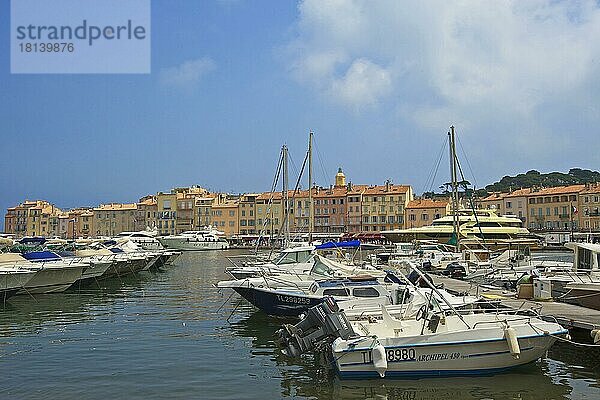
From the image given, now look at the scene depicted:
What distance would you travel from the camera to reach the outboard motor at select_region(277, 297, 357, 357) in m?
15.3

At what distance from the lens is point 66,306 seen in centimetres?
2909

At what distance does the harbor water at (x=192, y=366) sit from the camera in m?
14.4

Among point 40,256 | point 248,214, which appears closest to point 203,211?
point 248,214

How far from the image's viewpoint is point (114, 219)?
15450 centimetres

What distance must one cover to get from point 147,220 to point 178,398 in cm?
13644

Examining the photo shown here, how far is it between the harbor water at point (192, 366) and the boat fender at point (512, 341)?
0.75 m

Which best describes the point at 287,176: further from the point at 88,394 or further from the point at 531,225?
the point at 531,225

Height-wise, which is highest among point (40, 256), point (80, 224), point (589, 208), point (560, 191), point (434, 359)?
point (560, 191)

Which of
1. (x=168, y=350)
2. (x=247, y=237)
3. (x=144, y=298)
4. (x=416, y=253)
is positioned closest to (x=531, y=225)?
(x=247, y=237)

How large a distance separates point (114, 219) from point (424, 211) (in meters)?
74.0

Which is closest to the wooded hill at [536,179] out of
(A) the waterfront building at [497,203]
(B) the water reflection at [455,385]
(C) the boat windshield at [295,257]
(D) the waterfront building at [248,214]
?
(A) the waterfront building at [497,203]

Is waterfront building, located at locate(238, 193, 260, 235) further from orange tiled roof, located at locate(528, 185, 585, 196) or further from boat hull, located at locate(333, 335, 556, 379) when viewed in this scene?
boat hull, located at locate(333, 335, 556, 379)

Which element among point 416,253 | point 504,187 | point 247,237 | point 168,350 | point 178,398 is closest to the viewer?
point 178,398

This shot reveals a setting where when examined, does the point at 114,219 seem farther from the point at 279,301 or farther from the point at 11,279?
the point at 279,301
